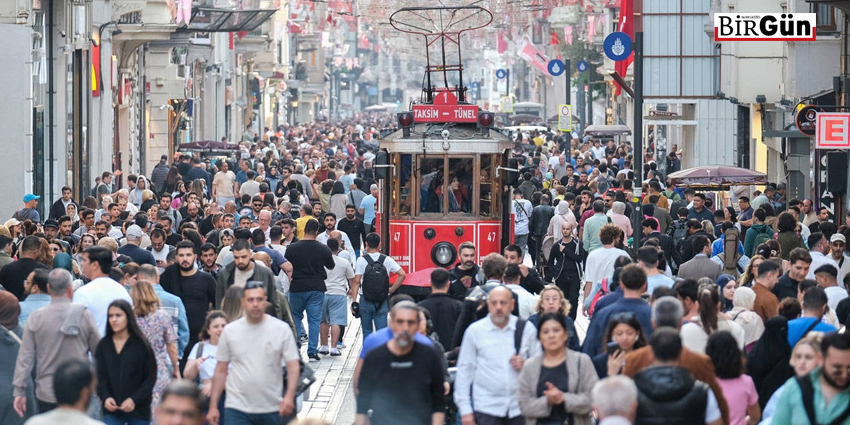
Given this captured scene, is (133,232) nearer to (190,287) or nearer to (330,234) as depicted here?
(190,287)

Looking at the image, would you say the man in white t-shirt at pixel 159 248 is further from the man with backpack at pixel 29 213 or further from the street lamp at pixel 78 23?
the street lamp at pixel 78 23

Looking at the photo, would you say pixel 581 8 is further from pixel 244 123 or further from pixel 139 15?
pixel 139 15

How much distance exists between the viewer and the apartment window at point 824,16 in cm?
2705

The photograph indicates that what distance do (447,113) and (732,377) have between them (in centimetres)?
1152

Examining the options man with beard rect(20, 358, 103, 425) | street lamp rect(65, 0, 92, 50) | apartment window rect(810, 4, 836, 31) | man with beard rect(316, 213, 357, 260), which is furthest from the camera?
street lamp rect(65, 0, 92, 50)

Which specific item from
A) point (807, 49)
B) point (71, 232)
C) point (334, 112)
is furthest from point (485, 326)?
point (334, 112)

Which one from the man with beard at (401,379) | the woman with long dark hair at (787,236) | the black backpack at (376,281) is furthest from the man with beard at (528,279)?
the man with beard at (401,379)

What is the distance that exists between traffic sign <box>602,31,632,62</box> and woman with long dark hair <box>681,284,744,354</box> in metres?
16.2

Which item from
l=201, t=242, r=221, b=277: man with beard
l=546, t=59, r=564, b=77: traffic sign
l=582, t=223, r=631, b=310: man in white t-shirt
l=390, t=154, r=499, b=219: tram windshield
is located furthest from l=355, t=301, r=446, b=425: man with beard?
l=546, t=59, r=564, b=77: traffic sign

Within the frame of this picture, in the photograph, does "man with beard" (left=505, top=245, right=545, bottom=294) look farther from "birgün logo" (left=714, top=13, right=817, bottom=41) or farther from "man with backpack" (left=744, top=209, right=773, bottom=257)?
"birgün logo" (left=714, top=13, right=817, bottom=41)

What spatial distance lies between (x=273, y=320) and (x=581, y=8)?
56.1m

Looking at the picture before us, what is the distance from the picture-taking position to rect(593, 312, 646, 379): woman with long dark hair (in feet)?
32.2

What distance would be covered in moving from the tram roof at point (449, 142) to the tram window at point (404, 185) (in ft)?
0.46

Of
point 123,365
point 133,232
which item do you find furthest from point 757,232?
point 123,365
